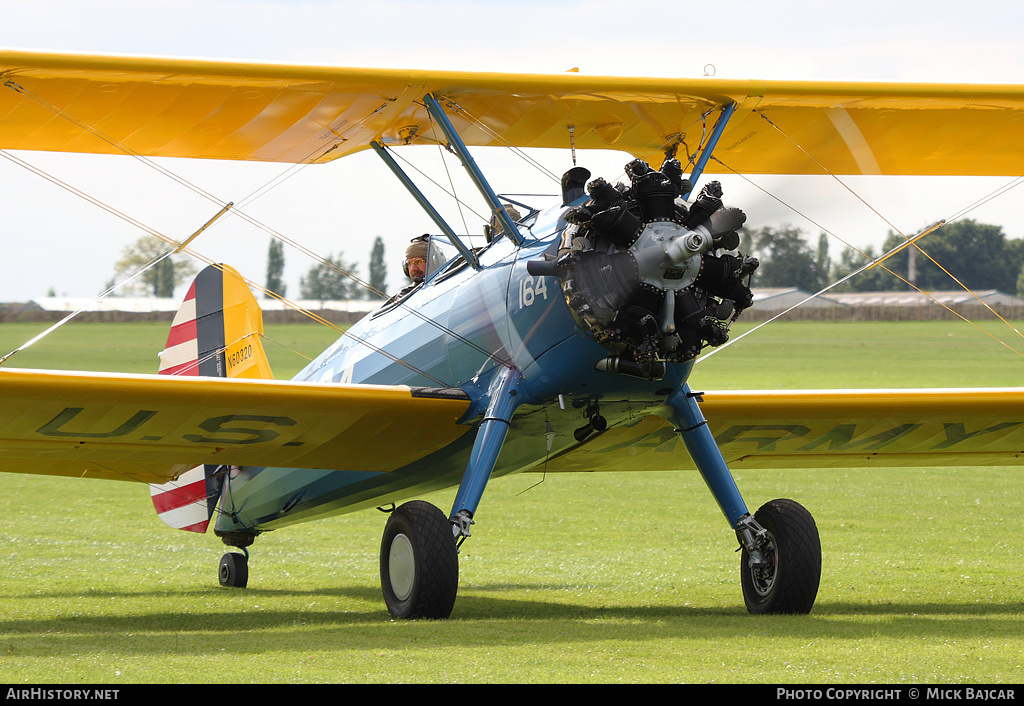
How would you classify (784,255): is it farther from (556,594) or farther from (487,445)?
(556,594)

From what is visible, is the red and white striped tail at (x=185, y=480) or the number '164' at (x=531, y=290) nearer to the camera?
the number '164' at (x=531, y=290)

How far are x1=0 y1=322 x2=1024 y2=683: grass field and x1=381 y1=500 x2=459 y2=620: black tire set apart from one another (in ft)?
0.51

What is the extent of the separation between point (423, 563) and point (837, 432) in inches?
146

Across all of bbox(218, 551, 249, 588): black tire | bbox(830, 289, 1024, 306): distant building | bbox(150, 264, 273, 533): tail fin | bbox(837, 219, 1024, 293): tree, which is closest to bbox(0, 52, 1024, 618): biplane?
bbox(218, 551, 249, 588): black tire

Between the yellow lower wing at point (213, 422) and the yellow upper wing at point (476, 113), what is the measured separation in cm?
154

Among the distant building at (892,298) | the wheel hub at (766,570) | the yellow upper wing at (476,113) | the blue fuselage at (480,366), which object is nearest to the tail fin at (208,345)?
the blue fuselage at (480,366)

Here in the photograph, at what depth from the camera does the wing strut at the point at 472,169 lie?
22.7 feet

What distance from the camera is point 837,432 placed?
341 inches

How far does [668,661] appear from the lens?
5254 mm

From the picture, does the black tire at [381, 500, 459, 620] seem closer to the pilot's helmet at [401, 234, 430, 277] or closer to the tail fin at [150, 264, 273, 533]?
the pilot's helmet at [401, 234, 430, 277]

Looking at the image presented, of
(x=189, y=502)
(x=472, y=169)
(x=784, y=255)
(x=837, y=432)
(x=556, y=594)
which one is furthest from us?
(x=189, y=502)

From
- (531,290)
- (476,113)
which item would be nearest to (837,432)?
(531,290)

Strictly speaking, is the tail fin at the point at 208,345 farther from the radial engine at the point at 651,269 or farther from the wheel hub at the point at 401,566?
the radial engine at the point at 651,269
